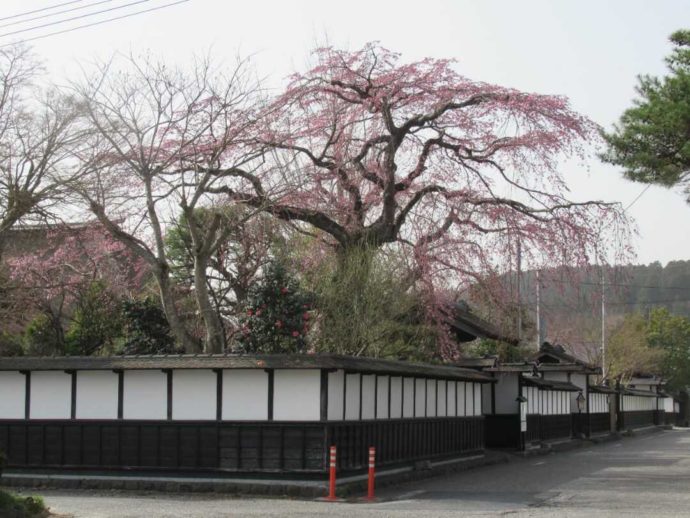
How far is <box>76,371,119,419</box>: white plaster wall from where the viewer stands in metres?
19.5

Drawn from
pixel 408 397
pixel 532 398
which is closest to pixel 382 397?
pixel 408 397

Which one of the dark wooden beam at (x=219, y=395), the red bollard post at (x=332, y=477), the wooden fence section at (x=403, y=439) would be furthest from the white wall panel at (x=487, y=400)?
the red bollard post at (x=332, y=477)

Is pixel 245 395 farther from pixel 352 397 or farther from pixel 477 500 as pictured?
pixel 477 500

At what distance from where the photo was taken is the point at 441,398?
25.2 meters

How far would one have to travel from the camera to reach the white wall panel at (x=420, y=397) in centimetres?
2325

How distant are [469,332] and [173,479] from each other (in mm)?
13607

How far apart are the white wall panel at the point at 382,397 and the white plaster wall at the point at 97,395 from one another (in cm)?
565

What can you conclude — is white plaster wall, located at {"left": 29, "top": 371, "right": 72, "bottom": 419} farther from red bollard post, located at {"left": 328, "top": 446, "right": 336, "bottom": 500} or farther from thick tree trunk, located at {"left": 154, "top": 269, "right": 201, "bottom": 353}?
red bollard post, located at {"left": 328, "top": 446, "right": 336, "bottom": 500}

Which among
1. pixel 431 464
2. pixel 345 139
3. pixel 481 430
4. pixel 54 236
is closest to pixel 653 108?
pixel 345 139

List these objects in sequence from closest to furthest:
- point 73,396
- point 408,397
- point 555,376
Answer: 1. point 73,396
2. point 408,397
3. point 555,376

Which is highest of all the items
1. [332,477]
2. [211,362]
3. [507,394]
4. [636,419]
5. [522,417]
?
[211,362]

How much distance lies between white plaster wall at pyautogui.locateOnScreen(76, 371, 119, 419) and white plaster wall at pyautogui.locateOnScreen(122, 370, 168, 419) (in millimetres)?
264

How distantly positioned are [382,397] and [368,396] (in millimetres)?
846

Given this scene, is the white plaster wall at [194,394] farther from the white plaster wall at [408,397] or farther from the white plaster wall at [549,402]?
the white plaster wall at [549,402]
